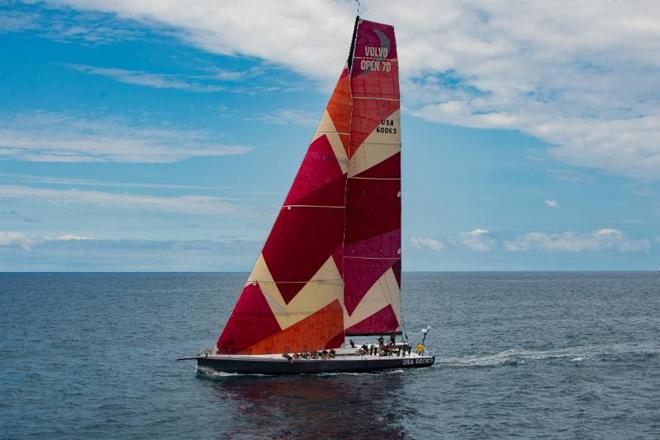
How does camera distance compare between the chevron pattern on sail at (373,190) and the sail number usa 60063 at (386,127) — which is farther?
the sail number usa 60063 at (386,127)

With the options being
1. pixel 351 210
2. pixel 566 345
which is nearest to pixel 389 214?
pixel 351 210

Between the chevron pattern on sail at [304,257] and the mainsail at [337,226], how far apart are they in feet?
0.24

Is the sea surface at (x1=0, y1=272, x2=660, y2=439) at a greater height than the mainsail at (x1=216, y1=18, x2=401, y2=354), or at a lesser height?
lesser

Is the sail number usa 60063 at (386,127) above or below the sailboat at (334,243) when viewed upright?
above

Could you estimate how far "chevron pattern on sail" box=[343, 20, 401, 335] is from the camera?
52.2 m

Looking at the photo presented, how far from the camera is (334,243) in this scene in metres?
52.0

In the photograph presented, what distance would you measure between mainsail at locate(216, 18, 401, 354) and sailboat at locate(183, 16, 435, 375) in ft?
0.24

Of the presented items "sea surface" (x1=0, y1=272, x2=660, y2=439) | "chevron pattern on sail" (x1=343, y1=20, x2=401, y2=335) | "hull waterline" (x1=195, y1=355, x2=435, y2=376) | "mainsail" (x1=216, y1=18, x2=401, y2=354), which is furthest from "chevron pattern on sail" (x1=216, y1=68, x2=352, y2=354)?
"sea surface" (x1=0, y1=272, x2=660, y2=439)

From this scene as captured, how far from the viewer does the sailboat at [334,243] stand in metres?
50.6

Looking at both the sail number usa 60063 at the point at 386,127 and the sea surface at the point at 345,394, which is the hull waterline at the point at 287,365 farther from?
the sail number usa 60063 at the point at 386,127

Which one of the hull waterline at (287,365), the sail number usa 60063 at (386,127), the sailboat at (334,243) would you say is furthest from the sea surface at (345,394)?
the sail number usa 60063 at (386,127)

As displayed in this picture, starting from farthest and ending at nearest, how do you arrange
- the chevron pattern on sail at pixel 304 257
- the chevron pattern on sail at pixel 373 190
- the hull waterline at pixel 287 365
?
the chevron pattern on sail at pixel 373 190 < the chevron pattern on sail at pixel 304 257 < the hull waterline at pixel 287 365

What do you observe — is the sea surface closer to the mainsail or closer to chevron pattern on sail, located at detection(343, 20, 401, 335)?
the mainsail

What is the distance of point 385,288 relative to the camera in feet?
179
